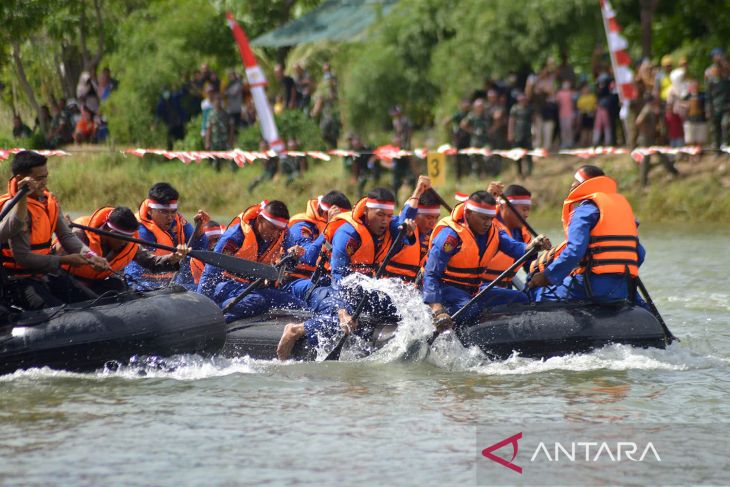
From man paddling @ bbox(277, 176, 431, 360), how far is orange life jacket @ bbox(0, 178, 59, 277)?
1872 millimetres

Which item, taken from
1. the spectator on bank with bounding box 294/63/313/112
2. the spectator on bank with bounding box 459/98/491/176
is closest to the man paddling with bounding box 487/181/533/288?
the spectator on bank with bounding box 459/98/491/176

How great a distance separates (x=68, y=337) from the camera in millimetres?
9016

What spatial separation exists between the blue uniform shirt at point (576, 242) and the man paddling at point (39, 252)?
9.94 ft

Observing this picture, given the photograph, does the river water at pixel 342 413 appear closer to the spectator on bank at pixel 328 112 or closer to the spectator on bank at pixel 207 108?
the spectator on bank at pixel 328 112

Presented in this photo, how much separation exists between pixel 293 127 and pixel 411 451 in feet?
54.2

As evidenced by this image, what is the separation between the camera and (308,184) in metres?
22.5

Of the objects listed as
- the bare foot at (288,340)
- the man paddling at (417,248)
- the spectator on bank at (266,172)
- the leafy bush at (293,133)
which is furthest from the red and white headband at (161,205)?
the leafy bush at (293,133)

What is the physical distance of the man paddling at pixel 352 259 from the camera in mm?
10023

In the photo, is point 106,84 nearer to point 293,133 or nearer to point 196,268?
point 293,133

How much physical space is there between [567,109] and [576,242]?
11448 mm

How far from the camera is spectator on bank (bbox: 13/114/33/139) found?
58.4ft

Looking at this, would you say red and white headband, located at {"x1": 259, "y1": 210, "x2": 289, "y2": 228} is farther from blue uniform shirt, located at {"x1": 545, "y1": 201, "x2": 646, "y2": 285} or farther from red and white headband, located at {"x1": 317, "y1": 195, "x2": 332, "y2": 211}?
blue uniform shirt, located at {"x1": 545, "y1": 201, "x2": 646, "y2": 285}

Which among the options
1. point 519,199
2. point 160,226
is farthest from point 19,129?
point 519,199

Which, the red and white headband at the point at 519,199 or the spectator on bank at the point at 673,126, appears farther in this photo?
the spectator on bank at the point at 673,126
